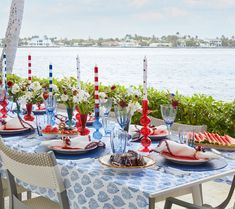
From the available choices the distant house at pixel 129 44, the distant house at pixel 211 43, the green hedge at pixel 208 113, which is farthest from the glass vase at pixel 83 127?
the distant house at pixel 129 44

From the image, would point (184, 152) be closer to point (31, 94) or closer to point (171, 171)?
point (171, 171)

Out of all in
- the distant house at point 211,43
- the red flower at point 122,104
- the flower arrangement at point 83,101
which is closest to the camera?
the red flower at point 122,104

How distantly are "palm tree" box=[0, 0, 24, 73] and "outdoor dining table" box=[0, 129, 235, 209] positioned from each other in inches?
230

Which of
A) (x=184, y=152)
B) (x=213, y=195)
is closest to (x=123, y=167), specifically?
(x=184, y=152)

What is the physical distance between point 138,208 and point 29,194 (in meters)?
1.62

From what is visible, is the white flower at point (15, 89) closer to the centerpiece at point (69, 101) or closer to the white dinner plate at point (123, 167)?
the centerpiece at point (69, 101)

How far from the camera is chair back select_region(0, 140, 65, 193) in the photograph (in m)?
1.91

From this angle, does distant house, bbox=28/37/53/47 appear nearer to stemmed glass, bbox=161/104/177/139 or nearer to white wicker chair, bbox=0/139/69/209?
stemmed glass, bbox=161/104/177/139

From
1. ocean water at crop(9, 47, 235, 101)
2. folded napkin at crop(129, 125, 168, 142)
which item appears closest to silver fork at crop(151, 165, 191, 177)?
folded napkin at crop(129, 125, 168, 142)

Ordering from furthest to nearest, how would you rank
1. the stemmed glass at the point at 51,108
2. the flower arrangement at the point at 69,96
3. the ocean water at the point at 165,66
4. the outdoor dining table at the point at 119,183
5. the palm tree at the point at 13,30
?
the ocean water at the point at 165,66 → the palm tree at the point at 13,30 → the stemmed glass at the point at 51,108 → the flower arrangement at the point at 69,96 → the outdoor dining table at the point at 119,183

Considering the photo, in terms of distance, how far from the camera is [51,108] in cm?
302

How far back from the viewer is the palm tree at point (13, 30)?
25.0 ft

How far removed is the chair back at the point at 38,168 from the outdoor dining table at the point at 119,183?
0.12 meters

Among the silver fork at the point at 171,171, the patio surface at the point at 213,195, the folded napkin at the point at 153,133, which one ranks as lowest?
the patio surface at the point at 213,195
